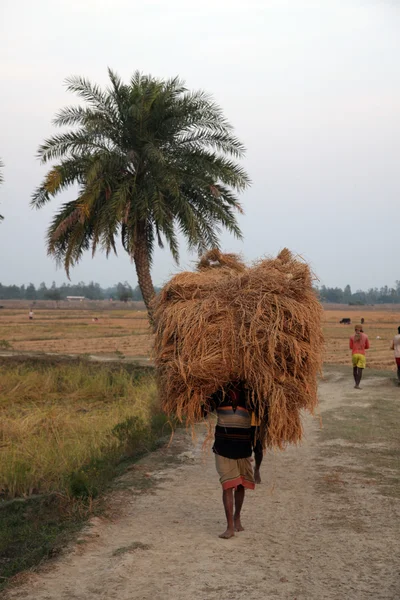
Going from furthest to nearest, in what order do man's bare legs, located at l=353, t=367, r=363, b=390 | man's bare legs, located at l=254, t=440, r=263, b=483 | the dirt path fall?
man's bare legs, located at l=353, t=367, r=363, b=390 < man's bare legs, located at l=254, t=440, r=263, b=483 < the dirt path

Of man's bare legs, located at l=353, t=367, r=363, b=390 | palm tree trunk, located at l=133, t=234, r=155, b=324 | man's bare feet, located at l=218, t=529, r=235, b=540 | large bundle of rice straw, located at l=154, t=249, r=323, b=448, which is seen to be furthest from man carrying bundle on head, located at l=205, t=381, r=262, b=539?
palm tree trunk, located at l=133, t=234, r=155, b=324

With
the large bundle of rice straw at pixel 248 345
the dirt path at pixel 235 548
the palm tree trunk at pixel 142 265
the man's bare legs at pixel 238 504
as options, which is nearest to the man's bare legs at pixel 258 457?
the dirt path at pixel 235 548

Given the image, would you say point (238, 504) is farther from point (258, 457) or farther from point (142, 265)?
point (142, 265)

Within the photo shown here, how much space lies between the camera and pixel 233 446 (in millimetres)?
6762

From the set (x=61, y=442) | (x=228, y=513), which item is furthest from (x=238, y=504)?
(x=61, y=442)

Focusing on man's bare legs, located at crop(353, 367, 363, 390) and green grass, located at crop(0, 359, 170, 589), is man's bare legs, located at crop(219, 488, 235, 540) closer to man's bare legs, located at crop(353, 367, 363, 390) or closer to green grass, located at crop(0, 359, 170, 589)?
green grass, located at crop(0, 359, 170, 589)

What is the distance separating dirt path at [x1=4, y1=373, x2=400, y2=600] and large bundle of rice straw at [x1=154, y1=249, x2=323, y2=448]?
987 millimetres

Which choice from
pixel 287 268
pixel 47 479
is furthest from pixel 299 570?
pixel 47 479

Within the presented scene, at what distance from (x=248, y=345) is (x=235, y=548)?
179 cm

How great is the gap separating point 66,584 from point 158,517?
1.98m

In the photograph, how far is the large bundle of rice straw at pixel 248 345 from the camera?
6727 millimetres

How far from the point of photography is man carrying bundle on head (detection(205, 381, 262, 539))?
670 cm

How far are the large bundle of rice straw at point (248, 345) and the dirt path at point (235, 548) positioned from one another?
99cm

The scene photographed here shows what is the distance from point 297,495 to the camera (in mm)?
8328
